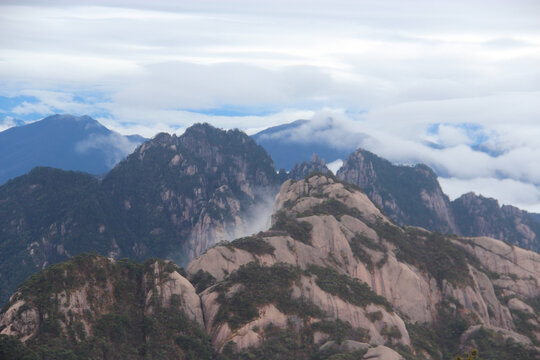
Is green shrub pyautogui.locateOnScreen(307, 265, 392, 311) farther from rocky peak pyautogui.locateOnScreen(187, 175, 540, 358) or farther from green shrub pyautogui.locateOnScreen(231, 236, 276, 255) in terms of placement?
green shrub pyautogui.locateOnScreen(231, 236, 276, 255)

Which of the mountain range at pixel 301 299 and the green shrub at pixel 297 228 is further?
the green shrub at pixel 297 228

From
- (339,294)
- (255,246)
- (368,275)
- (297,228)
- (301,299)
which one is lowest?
(368,275)

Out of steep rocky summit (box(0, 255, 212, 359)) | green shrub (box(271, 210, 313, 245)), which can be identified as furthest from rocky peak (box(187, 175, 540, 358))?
steep rocky summit (box(0, 255, 212, 359))

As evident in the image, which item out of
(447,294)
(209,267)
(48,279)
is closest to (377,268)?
(447,294)

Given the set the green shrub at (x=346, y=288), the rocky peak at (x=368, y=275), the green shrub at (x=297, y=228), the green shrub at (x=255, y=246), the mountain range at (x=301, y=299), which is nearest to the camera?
the mountain range at (x=301, y=299)

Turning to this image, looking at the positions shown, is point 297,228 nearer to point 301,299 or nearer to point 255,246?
point 255,246

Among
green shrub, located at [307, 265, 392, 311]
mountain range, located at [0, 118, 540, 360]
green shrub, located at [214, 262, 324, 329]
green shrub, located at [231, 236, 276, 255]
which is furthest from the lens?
green shrub, located at [231, 236, 276, 255]

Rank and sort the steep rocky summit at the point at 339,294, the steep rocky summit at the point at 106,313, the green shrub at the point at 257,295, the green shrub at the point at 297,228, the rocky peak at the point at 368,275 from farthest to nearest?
the green shrub at the point at 297,228 → the rocky peak at the point at 368,275 → the green shrub at the point at 257,295 → the steep rocky summit at the point at 339,294 → the steep rocky summit at the point at 106,313

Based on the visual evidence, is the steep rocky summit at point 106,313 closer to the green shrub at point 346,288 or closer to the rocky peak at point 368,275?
the rocky peak at point 368,275

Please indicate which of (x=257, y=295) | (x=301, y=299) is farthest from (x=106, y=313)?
(x=301, y=299)

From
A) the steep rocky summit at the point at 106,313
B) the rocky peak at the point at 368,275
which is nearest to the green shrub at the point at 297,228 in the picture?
the rocky peak at the point at 368,275

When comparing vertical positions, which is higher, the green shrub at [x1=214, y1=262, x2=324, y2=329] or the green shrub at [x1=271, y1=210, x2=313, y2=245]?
the green shrub at [x1=271, y1=210, x2=313, y2=245]

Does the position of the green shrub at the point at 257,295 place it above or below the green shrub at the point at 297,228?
below
